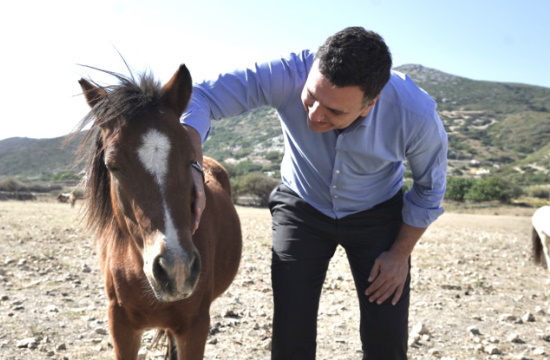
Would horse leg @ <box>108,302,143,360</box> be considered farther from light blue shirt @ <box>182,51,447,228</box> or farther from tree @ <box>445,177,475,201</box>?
tree @ <box>445,177,475,201</box>

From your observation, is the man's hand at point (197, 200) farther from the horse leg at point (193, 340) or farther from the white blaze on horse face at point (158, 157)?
the horse leg at point (193, 340)

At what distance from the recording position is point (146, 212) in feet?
7.46

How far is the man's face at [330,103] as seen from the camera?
2.51 m

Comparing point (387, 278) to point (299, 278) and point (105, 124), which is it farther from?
point (105, 124)

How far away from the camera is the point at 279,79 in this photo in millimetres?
2975

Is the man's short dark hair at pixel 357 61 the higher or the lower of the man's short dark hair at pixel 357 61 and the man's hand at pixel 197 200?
the higher

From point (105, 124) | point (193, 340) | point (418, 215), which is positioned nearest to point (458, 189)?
point (418, 215)

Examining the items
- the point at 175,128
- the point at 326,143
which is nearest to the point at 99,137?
the point at 175,128

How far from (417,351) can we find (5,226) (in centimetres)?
1146

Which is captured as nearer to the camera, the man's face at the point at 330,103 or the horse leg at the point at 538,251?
the man's face at the point at 330,103

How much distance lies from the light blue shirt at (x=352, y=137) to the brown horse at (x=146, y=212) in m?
0.28

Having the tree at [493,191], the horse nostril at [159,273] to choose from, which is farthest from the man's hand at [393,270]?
the tree at [493,191]

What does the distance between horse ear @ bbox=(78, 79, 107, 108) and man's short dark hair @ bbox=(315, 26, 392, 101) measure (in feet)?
4.13

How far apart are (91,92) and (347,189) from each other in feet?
5.40
